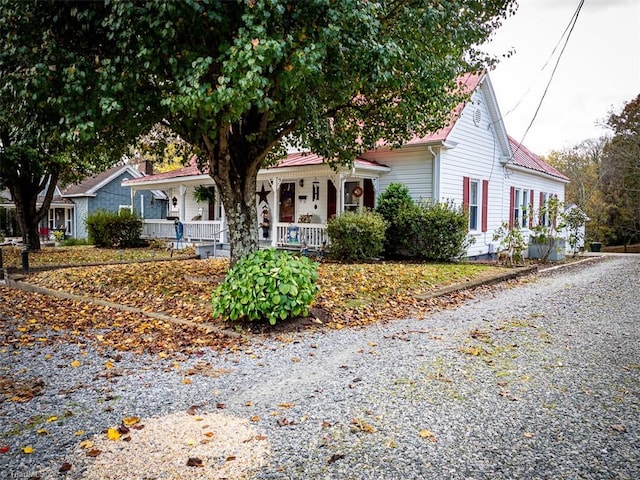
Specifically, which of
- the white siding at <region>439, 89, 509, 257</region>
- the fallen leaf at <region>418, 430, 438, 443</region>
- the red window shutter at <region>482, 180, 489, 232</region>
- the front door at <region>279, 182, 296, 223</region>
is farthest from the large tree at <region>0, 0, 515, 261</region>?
the red window shutter at <region>482, 180, 489, 232</region>

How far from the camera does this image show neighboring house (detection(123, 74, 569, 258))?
14.3 m

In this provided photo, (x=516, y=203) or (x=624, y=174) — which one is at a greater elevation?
(x=624, y=174)

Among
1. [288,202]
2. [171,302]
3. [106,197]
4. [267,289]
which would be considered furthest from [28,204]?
[106,197]

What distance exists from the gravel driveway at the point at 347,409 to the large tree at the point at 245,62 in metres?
3.39

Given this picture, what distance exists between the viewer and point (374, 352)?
16.9ft

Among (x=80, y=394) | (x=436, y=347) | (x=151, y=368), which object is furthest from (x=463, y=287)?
(x=80, y=394)

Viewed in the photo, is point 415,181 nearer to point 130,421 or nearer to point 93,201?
point 130,421

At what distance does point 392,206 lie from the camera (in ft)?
45.3

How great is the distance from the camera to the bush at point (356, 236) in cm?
1253

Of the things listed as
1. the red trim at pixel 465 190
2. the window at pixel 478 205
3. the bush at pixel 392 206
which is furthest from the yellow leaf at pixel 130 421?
the window at pixel 478 205

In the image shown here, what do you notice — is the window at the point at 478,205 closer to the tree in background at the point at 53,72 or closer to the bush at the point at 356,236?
the bush at the point at 356,236

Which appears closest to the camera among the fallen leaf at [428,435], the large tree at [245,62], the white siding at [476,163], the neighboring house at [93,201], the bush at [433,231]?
the fallen leaf at [428,435]

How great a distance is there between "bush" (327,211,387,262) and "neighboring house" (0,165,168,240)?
68.4 ft

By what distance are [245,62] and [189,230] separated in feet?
44.2
